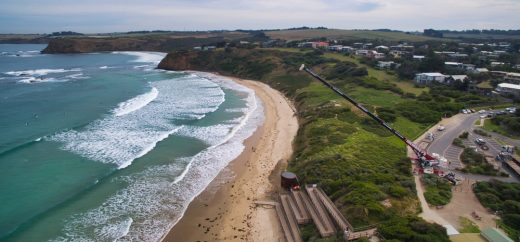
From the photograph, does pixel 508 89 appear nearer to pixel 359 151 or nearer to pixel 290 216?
pixel 359 151

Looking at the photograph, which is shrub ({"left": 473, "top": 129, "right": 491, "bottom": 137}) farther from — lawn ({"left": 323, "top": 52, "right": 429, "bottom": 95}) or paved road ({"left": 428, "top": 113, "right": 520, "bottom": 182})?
lawn ({"left": 323, "top": 52, "right": 429, "bottom": 95})

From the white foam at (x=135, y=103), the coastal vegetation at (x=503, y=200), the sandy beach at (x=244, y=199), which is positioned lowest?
the sandy beach at (x=244, y=199)

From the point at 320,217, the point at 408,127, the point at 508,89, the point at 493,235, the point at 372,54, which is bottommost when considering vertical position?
the point at 320,217

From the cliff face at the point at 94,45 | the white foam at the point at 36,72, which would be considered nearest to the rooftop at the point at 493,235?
the white foam at the point at 36,72

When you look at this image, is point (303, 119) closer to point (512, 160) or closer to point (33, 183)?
point (512, 160)

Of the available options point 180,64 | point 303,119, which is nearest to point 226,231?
point 303,119

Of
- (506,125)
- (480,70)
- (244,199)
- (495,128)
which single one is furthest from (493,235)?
(480,70)

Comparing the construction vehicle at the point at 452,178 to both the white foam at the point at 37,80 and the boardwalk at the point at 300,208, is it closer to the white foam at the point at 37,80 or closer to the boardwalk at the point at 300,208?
the boardwalk at the point at 300,208
